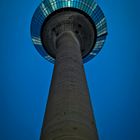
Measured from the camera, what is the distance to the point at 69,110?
5.14 metres

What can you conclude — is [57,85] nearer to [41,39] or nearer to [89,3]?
[41,39]

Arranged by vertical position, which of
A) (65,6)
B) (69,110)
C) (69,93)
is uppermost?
(65,6)

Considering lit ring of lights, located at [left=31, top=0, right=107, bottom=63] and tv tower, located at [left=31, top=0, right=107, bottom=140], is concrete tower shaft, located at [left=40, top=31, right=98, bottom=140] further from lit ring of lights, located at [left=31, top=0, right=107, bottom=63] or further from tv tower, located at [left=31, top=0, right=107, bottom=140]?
lit ring of lights, located at [left=31, top=0, right=107, bottom=63]

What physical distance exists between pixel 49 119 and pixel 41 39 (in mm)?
12710

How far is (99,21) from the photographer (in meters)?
19.4

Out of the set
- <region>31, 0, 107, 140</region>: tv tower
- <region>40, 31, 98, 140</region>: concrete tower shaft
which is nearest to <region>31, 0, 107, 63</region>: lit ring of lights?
<region>31, 0, 107, 140</region>: tv tower

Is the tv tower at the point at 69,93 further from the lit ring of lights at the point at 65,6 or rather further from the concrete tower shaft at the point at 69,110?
the lit ring of lights at the point at 65,6

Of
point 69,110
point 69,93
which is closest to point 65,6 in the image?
point 69,93

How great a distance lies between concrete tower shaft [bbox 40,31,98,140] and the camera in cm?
462

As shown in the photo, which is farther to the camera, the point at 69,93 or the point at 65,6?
the point at 65,6

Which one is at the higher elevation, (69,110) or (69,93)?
(69,93)

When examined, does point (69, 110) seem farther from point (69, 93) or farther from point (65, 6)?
point (65, 6)

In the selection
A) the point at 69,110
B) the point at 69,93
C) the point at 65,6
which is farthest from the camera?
the point at 65,6

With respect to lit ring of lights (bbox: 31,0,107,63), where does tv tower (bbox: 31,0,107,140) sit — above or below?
below
